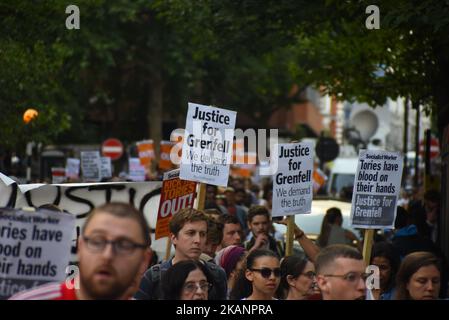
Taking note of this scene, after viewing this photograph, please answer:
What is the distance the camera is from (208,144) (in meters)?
11.8

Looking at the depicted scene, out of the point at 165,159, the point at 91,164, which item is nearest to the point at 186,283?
the point at 91,164

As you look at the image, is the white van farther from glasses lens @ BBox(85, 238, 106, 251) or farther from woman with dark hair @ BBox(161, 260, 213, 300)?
glasses lens @ BBox(85, 238, 106, 251)

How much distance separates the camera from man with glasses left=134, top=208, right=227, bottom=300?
329 inches

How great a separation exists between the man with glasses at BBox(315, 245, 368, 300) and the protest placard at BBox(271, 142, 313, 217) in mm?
4364

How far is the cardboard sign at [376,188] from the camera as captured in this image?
1061cm

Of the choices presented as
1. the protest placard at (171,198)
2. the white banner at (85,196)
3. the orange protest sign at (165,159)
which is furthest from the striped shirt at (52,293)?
the orange protest sign at (165,159)

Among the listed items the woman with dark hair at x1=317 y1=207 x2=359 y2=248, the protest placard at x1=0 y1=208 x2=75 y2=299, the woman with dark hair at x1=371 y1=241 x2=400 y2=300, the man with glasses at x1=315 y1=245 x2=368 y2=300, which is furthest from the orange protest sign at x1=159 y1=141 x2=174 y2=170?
the protest placard at x1=0 y1=208 x2=75 y2=299

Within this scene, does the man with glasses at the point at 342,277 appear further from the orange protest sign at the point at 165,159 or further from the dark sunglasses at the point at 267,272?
the orange protest sign at the point at 165,159

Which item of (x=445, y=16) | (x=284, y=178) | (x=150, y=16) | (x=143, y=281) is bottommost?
(x=143, y=281)

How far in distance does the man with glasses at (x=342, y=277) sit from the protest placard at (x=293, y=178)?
4364mm

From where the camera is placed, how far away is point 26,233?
5.98 metres

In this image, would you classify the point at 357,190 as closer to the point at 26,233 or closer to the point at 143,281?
the point at 143,281
